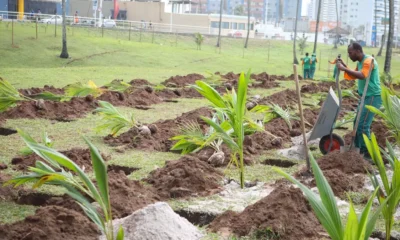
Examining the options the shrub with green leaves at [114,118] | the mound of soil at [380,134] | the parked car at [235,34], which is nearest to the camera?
the shrub with green leaves at [114,118]

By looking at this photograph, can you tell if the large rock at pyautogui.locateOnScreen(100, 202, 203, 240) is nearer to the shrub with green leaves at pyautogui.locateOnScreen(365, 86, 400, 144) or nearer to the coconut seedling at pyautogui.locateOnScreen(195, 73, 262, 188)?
the coconut seedling at pyautogui.locateOnScreen(195, 73, 262, 188)

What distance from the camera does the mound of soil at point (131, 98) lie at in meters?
16.3

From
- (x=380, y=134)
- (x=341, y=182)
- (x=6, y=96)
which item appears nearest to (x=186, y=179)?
(x=341, y=182)

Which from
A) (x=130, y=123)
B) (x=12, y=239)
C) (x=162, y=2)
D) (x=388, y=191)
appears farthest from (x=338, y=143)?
(x=162, y=2)

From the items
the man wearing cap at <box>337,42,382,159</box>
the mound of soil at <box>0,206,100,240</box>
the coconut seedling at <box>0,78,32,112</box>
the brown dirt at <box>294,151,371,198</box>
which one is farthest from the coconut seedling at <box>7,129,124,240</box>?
the man wearing cap at <box>337,42,382,159</box>

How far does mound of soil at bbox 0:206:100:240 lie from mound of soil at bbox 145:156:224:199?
5.57ft

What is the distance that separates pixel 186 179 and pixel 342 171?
7.00ft

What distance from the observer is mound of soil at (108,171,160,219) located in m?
6.67

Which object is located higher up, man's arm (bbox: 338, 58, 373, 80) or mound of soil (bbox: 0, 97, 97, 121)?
man's arm (bbox: 338, 58, 373, 80)

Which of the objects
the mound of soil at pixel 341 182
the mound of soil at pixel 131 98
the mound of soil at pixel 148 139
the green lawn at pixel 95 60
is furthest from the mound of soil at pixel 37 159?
the green lawn at pixel 95 60

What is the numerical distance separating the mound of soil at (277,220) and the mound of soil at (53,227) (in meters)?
1.19

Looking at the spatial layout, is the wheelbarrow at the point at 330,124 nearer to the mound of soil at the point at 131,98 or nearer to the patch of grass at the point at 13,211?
the patch of grass at the point at 13,211

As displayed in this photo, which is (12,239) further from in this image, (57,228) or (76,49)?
(76,49)

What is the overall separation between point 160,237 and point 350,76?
4.88 m
